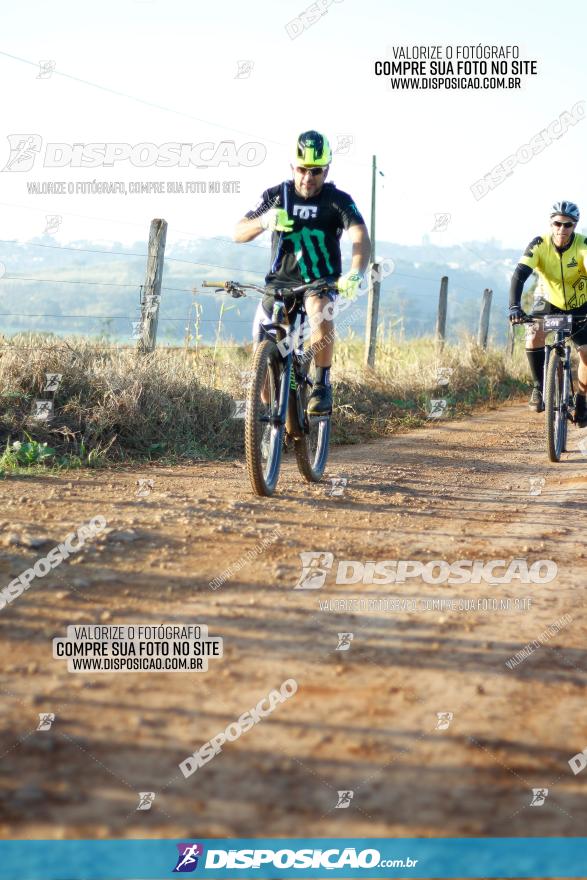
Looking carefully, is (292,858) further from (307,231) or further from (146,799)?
(307,231)

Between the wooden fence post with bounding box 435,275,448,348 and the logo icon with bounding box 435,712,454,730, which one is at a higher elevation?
Result: the wooden fence post with bounding box 435,275,448,348

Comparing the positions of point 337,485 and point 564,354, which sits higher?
point 564,354

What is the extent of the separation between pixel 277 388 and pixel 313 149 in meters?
1.53

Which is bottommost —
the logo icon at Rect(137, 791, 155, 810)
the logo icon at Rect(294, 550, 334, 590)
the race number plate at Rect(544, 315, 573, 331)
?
the logo icon at Rect(137, 791, 155, 810)

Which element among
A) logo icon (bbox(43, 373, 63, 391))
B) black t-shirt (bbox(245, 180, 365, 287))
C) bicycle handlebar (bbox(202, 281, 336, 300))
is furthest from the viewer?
logo icon (bbox(43, 373, 63, 391))

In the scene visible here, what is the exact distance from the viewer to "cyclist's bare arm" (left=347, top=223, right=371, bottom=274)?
534 cm

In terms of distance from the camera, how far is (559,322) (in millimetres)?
7289

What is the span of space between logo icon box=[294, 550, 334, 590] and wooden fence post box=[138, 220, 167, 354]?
4741mm

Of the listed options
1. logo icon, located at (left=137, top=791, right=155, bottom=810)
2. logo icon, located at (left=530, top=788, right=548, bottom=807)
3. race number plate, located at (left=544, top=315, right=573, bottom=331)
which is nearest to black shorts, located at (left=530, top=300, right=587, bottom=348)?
race number plate, located at (left=544, top=315, right=573, bottom=331)

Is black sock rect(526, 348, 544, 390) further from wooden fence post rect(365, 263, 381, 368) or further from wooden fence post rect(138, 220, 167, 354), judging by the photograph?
wooden fence post rect(365, 263, 381, 368)

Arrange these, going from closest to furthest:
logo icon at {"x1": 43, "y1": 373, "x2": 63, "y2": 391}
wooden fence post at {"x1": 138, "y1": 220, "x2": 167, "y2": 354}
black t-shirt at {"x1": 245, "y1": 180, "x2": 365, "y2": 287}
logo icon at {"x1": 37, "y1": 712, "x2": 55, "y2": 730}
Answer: logo icon at {"x1": 37, "y1": 712, "x2": 55, "y2": 730}, black t-shirt at {"x1": 245, "y1": 180, "x2": 365, "y2": 287}, logo icon at {"x1": 43, "y1": 373, "x2": 63, "y2": 391}, wooden fence post at {"x1": 138, "y1": 220, "x2": 167, "y2": 354}

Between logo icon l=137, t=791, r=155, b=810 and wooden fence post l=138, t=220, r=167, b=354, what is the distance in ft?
21.3

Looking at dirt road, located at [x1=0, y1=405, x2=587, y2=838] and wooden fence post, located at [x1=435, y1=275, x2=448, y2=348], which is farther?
wooden fence post, located at [x1=435, y1=275, x2=448, y2=348]

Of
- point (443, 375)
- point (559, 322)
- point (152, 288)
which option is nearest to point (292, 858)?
point (559, 322)
